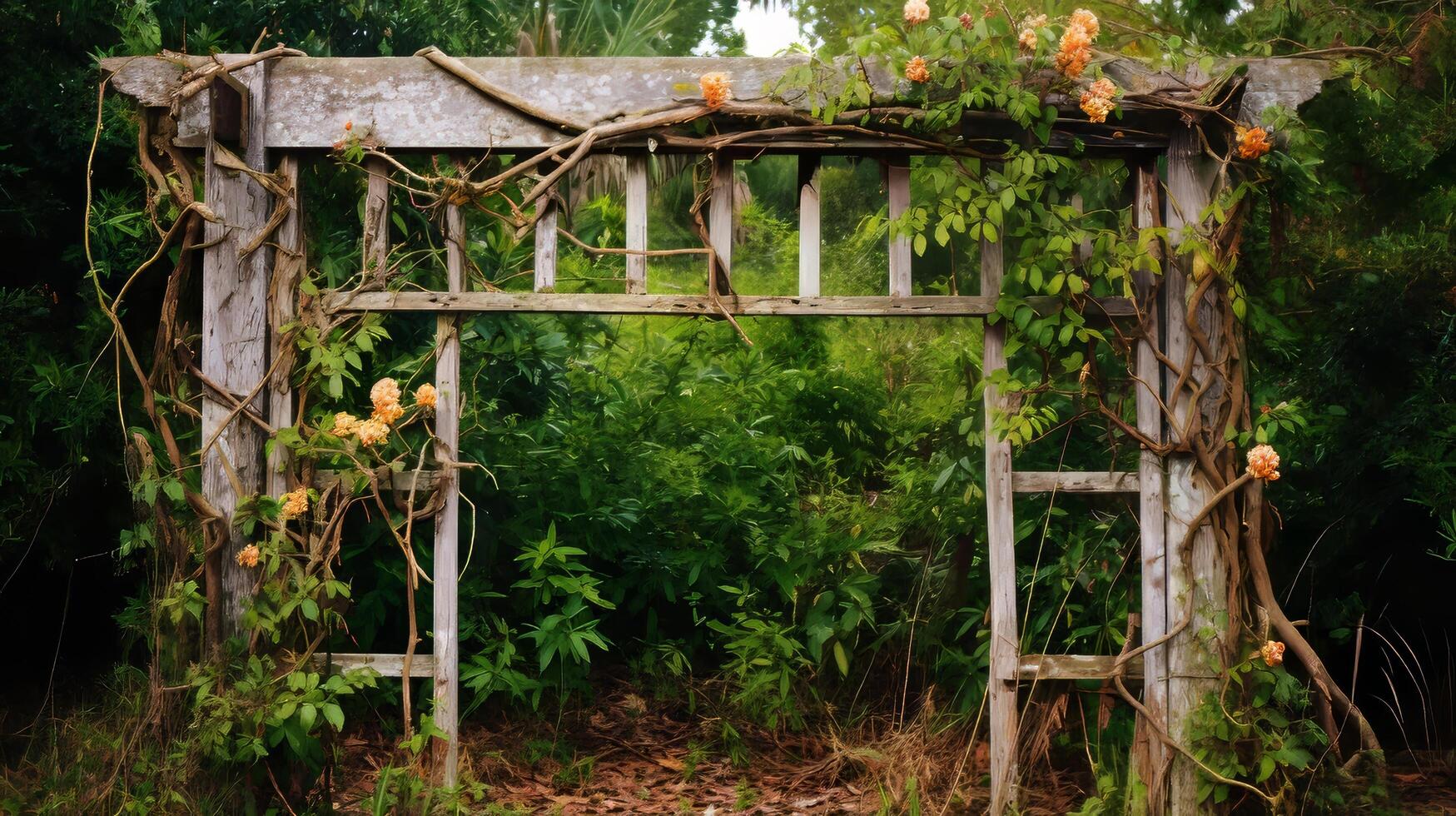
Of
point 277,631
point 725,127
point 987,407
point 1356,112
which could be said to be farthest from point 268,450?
point 1356,112

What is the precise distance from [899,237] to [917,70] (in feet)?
1.77

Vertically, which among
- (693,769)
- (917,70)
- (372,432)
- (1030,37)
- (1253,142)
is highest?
(1030,37)

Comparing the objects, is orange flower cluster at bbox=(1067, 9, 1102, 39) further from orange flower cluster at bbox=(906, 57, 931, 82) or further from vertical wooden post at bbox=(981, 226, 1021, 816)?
vertical wooden post at bbox=(981, 226, 1021, 816)

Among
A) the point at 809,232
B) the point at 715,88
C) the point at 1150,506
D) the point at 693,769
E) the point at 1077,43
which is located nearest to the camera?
the point at 1077,43

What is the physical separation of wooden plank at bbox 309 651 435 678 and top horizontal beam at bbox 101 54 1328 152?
1722 mm

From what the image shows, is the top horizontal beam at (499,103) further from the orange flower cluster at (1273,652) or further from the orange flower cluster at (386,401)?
the orange flower cluster at (1273,652)

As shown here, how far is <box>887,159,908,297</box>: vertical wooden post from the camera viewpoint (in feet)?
13.0

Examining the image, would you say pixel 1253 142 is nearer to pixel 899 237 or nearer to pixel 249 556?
pixel 899 237

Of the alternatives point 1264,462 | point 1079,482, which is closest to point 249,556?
point 1079,482

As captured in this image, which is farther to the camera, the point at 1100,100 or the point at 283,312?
the point at 283,312

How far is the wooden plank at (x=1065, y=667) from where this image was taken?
3.99 metres

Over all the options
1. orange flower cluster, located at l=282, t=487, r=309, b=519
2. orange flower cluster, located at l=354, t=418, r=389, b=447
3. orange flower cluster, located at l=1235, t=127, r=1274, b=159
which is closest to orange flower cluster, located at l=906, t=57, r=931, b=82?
orange flower cluster, located at l=1235, t=127, r=1274, b=159

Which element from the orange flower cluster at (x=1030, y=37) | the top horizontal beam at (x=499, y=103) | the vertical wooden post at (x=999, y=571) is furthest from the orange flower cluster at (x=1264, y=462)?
the orange flower cluster at (x=1030, y=37)

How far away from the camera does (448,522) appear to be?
4.09 metres
